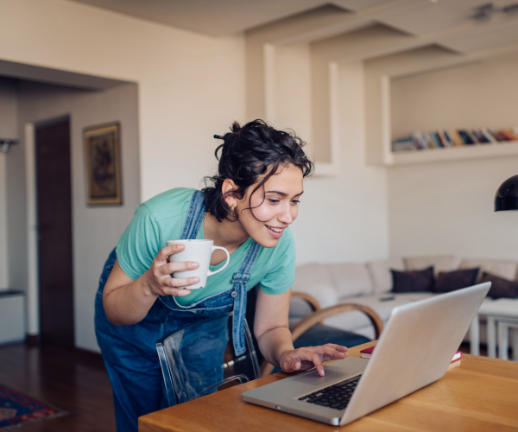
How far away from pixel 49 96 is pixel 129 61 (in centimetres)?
138

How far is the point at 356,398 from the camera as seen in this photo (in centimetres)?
83

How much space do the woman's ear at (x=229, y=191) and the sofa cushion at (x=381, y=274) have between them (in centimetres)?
422

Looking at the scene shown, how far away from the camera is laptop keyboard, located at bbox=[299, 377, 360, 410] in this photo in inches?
36.5

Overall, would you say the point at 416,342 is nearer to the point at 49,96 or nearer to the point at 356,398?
the point at 356,398

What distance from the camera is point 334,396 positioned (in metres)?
0.96

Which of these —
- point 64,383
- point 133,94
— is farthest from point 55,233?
point 133,94

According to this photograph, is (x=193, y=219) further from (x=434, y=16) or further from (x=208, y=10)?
(x=434, y=16)

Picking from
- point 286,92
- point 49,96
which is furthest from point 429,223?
point 49,96

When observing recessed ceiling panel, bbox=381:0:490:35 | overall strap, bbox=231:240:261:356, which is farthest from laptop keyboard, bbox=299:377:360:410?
recessed ceiling panel, bbox=381:0:490:35

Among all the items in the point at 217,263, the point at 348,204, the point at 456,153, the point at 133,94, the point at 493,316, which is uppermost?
the point at 133,94

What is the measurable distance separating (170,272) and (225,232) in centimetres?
37

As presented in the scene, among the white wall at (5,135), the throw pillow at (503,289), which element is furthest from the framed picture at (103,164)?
the throw pillow at (503,289)

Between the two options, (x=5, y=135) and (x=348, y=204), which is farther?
(x=348, y=204)

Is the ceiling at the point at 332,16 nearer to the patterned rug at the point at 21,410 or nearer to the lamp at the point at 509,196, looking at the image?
the lamp at the point at 509,196
